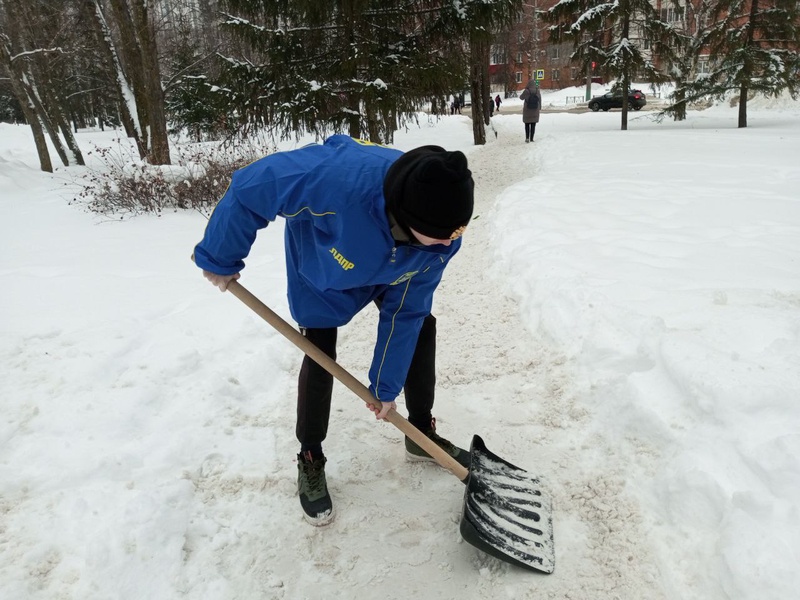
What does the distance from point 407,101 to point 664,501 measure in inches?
286

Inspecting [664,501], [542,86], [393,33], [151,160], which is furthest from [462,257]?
[542,86]

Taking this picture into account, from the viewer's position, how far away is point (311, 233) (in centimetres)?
191

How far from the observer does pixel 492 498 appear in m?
2.16

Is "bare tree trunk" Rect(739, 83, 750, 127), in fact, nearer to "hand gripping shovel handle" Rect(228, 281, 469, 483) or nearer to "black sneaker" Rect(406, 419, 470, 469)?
"black sneaker" Rect(406, 419, 470, 469)

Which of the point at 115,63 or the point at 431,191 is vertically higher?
the point at 115,63

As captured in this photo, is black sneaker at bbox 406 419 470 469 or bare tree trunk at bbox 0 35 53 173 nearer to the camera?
black sneaker at bbox 406 419 470 469

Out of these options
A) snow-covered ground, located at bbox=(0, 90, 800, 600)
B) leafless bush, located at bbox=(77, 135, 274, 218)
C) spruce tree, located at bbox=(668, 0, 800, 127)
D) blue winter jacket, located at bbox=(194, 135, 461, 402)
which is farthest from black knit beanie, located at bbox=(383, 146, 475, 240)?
spruce tree, located at bbox=(668, 0, 800, 127)

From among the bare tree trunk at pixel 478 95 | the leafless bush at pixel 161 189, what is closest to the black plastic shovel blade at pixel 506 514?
the leafless bush at pixel 161 189

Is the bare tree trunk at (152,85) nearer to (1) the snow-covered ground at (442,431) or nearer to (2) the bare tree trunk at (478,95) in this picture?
(1) the snow-covered ground at (442,431)

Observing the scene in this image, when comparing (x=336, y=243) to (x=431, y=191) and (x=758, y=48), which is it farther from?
(x=758, y=48)

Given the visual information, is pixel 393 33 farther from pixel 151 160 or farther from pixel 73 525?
pixel 73 525

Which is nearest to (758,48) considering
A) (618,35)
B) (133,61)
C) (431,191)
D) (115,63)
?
(618,35)

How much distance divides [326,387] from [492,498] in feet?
2.75

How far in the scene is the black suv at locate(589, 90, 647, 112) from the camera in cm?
2536
